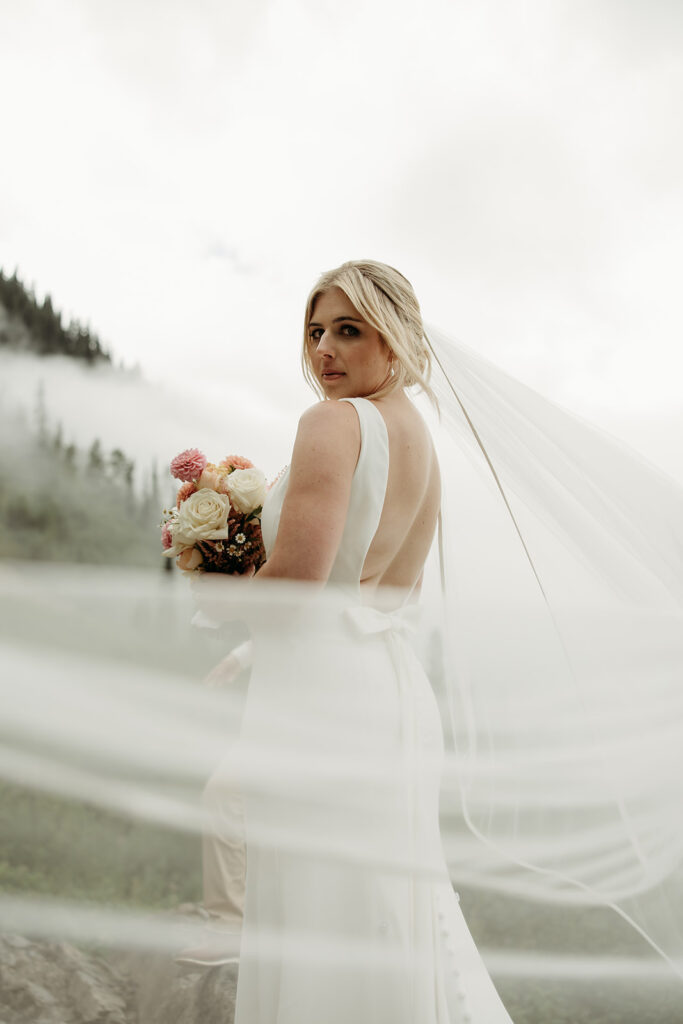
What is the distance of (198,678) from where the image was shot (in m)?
1.44

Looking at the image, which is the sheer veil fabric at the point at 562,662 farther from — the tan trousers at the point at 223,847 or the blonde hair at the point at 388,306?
the tan trousers at the point at 223,847

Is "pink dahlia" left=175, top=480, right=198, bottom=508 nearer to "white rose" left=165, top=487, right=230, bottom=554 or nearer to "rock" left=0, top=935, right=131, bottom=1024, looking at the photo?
"white rose" left=165, top=487, right=230, bottom=554

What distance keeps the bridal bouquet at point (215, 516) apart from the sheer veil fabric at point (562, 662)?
0.53 m

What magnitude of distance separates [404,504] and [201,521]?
1.49 feet

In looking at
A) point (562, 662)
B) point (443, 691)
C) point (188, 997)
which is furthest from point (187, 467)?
point (188, 997)

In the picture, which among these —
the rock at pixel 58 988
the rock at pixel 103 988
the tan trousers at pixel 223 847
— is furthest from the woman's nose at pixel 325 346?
the rock at pixel 58 988

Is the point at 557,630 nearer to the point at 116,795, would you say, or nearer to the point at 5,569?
the point at 116,795

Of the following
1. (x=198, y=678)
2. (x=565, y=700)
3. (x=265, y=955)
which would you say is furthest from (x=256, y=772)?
(x=565, y=700)

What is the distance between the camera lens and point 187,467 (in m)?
1.84

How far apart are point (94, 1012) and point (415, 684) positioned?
1518 mm

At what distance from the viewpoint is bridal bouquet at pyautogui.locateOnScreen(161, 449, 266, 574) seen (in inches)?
67.6

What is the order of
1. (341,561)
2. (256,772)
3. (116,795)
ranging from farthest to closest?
1. (341,561)
2. (256,772)
3. (116,795)

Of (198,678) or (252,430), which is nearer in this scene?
(198,678)

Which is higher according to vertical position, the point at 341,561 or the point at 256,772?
the point at 341,561
